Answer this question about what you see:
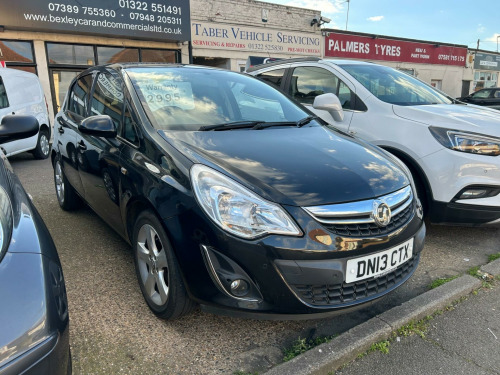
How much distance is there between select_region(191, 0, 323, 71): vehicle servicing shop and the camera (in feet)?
45.7

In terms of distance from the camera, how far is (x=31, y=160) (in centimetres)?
820

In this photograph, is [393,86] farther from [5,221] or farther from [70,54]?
[70,54]

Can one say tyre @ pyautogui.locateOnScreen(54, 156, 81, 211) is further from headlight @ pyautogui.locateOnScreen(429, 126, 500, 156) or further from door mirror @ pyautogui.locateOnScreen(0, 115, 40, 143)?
headlight @ pyautogui.locateOnScreen(429, 126, 500, 156)

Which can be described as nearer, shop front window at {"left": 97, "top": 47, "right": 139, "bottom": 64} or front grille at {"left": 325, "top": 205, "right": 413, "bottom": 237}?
front grille at {"left": 325, "top": 205, "right": 413, "bottom": 237}

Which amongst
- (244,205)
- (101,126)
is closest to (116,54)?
(101,126)

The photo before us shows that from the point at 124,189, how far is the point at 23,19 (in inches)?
415

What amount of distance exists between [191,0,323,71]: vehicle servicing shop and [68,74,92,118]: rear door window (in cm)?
1063

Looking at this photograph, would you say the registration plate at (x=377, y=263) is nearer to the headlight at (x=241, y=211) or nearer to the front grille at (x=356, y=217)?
the front grille at (x=356, y=217)

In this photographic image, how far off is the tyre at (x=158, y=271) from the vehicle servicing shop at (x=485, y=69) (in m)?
27.2

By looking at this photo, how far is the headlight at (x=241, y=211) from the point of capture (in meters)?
1.84

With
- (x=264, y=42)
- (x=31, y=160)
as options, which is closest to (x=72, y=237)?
(x=31, y=160)

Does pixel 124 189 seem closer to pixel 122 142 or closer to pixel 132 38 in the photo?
pixel 122 142

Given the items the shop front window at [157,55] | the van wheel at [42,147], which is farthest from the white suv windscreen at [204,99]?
the shop front window at [157,55]

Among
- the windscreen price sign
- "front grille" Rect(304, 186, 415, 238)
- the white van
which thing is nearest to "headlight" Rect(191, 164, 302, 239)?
"front grille" Rect(304, 186, 415, 238)
